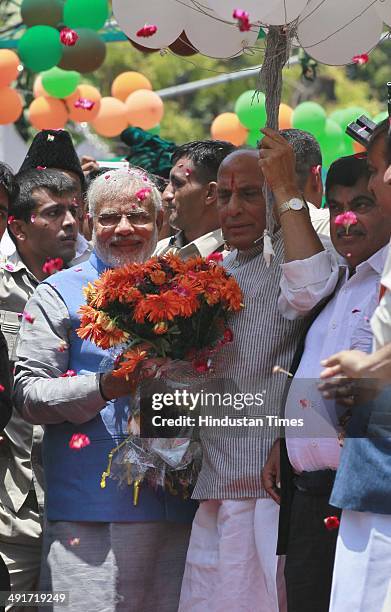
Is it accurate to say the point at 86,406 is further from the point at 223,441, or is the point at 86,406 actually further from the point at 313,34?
the point at 313,34

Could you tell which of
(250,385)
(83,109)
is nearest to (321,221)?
(250,385)

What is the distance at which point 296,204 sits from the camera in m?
3.87

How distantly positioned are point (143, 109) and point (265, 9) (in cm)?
545

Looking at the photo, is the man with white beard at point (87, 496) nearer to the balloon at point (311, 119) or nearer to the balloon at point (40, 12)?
the balloon at point (40, 12)

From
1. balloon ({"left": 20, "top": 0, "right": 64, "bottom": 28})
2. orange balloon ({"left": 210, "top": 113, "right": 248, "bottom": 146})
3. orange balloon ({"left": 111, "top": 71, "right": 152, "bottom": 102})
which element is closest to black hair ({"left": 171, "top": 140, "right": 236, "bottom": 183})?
balloon ({"left": 20, "top": 0, "right": 64, "bottom": 28})

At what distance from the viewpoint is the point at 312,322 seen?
152 inches

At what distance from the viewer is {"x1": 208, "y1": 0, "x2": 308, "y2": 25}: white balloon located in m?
3.77

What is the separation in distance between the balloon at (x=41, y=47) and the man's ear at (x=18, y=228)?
288 centimetres

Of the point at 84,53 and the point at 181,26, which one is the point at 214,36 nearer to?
the point at 181,26

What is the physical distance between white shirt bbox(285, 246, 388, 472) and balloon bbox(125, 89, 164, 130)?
5579 mm

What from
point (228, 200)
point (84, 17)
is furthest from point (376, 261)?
point (84, 17)

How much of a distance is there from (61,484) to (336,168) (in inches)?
60.5

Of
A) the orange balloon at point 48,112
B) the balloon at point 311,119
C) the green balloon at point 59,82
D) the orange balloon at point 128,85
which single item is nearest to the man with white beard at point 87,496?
the balloon at point 311,119

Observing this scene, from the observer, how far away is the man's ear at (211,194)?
539 cm
